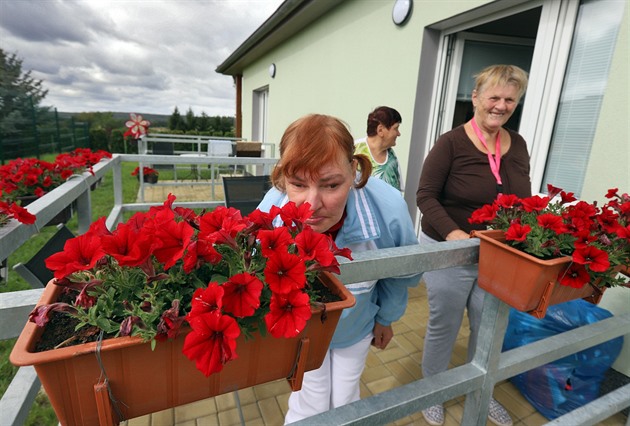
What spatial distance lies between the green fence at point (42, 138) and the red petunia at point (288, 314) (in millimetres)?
13517

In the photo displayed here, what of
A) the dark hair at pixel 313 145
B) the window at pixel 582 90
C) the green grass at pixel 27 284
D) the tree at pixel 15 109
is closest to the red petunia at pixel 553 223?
the dark hair at pixel 313 145

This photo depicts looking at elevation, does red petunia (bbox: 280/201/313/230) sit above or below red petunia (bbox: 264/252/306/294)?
above

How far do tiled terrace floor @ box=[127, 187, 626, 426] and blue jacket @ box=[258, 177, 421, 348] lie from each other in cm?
85

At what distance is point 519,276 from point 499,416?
1578mm

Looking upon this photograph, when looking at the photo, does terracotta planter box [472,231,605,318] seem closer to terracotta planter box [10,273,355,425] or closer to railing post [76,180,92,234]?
terracotta planter box [10,273,355,425]

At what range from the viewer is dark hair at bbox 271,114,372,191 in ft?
3.36

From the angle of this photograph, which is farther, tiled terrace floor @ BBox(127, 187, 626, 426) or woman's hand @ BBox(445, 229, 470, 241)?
tiled terrace floor @ BBox(127, 187, 626, 426)

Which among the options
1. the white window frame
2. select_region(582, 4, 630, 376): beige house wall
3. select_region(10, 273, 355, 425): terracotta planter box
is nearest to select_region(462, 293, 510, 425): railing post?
select_region(10, 273, 355, 425): terracotta planter box

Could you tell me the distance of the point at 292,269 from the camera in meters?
0.55

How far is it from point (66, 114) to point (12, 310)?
19857 millimetres

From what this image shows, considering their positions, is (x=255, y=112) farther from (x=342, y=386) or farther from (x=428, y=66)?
(x=342, y=386)

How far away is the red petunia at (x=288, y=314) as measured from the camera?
52 cm

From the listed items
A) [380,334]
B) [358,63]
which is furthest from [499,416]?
[358,63]

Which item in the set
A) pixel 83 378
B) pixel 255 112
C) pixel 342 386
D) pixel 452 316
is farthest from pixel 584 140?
pixel 255 112
